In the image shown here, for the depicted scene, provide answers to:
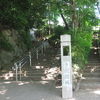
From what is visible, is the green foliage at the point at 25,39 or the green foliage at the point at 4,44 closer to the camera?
the green foliage at the point at 4,44

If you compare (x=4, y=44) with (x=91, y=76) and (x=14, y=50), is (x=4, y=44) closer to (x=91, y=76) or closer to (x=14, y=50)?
(x=14, y=50)

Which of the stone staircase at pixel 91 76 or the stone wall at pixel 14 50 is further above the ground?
the stone wall at pixel 14 50

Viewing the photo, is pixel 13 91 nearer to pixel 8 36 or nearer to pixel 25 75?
pixel 25 75

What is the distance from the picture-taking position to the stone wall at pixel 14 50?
1072cm

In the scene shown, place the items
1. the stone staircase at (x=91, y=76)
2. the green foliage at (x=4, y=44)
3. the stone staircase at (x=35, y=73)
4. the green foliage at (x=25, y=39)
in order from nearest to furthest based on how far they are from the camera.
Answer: the stone staircase at (x=91, y=76)
the stone staircase at (x=35, y=73)
the green foliage at (x=4, y=44)
the green foliage at (x=25, y=39)

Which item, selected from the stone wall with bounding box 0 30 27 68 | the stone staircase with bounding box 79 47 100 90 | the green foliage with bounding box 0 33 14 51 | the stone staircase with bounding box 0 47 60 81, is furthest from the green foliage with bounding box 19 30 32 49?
the stone staircase with bounding box 79 47 100 90

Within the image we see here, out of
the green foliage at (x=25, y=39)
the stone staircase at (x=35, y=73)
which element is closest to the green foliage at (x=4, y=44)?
the stone staircase at (x=35, y=73)

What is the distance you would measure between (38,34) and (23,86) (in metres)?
15.9

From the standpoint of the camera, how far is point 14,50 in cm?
1209

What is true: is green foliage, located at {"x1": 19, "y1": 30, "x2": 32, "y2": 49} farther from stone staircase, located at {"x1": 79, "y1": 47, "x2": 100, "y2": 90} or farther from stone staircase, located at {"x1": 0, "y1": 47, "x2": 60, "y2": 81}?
stone staircase, located at {"x1": 79, "y1": 47, "x2": 100, "y2": 90}

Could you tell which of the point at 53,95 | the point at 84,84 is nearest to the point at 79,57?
the point at 84,84

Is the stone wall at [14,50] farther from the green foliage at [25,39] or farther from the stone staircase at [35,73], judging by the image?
the stone staircase at [35,73]

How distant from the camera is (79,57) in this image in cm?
753

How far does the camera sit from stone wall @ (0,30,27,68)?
35.2ft
